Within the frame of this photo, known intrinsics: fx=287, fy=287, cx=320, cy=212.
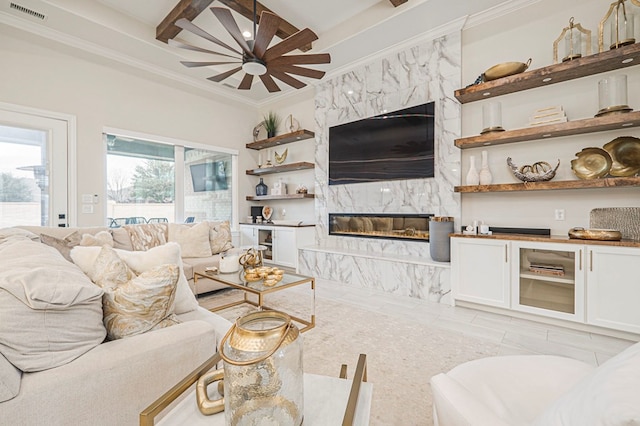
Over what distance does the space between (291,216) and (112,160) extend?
302 cm

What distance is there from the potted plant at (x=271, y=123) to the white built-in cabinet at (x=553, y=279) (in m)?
4.02

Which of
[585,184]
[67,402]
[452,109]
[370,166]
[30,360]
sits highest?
[452,109]

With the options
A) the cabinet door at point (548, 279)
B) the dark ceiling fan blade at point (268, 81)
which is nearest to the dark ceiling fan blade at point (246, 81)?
the dark ceiling fan blade at point (268, 81)

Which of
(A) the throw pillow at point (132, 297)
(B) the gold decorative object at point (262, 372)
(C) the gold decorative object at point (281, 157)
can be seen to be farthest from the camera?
(C) the gold decorative object at point (281, 157)

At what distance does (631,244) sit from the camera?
2.27 meters

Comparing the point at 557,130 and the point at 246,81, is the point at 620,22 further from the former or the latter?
the point at 246,81

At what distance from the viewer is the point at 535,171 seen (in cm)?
306

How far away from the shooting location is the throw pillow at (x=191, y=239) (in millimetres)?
3682

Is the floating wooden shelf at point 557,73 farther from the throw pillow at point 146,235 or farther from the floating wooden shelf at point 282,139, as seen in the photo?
the throw pillow at point 146,235

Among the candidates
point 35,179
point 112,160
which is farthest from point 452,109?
point 35,179

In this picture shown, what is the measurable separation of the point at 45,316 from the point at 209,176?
4.89 metres

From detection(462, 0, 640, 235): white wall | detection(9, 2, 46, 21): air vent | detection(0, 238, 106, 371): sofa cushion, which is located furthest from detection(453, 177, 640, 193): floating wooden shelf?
detection(9, 2, 46, 21): air vent

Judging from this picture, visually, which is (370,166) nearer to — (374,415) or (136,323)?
(374,415)

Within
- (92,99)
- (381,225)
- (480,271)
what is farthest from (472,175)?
(92,99)
